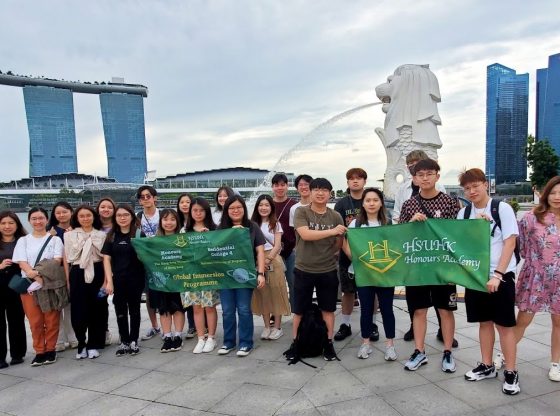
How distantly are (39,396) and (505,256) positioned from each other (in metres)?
4.01

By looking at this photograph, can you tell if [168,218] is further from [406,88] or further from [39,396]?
[406,88]

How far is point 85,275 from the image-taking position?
12.8 feet

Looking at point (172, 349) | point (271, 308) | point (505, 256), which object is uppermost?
point (505, 256)

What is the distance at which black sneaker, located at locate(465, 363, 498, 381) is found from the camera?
9.89 feet

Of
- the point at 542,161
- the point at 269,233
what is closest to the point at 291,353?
the point at 269,233

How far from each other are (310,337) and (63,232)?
3.02m

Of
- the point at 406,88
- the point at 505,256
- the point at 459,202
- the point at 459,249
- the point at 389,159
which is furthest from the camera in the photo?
the point at 389,159

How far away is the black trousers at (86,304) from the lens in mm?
3967

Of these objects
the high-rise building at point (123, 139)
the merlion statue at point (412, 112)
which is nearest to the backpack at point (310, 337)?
the merlion statue at point (412, 112)

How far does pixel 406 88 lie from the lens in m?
16.4

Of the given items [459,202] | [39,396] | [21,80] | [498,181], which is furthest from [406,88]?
[21,80]

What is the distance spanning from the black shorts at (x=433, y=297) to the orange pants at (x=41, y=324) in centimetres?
366

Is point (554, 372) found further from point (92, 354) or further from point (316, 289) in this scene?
point (92, 354)

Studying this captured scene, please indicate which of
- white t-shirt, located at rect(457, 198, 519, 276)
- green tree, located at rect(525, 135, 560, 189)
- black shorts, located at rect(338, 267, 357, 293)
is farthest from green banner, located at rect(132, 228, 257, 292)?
green tree, located at rect(525, 135, 560, 189)
